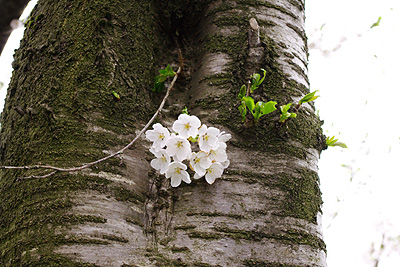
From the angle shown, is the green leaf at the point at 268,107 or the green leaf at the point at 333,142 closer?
the green leaf at the point at 268,107

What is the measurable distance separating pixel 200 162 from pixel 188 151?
71mm

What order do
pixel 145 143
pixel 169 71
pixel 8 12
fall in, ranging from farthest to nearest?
1. pixel 169 71
2. pixel 145 143
3. pixel 8 12

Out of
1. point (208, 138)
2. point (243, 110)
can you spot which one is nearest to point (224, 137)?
point (208, 138)

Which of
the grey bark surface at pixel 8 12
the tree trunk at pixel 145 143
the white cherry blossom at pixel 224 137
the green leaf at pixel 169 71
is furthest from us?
the green leaf at pixel 169 71

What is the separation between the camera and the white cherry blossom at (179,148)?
1.48m

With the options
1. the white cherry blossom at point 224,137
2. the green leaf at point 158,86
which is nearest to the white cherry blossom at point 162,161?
the white cherry blossom at point 224,137

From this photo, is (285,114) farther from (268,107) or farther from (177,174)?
(177,174)

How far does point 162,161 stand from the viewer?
1.53 m

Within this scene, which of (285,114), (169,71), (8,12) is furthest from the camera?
(169,71)

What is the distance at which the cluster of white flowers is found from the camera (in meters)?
1.48

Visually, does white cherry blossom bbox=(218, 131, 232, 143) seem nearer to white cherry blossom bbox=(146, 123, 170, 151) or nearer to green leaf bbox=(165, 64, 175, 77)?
white cherry blossom bbox=(146, 123, 170, 151)

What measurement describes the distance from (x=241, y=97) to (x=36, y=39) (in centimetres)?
120

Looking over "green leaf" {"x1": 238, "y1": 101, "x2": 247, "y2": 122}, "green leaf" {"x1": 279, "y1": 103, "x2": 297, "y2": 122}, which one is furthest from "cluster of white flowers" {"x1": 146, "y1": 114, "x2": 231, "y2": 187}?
"green leaf" {"x1": 279, "y1": 103, "x2": 297, "y2": 122}

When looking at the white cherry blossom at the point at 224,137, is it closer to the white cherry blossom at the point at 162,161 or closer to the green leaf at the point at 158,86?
the white cherry blossom at the point at 162,161
